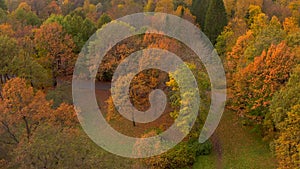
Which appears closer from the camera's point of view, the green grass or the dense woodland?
the dense woodland

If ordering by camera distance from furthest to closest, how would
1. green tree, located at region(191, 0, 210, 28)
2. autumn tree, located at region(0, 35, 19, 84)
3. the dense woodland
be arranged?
1. green tree, located at region(191, 0, 210, 28)
2. autumn tree, located at region(0, 35, 19, 84)
3. the dense woodland

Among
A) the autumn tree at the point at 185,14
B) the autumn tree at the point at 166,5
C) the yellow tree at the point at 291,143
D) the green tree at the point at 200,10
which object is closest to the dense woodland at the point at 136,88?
the yellow tree at the point at 291,143

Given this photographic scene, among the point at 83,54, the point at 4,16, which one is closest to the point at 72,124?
the point at 83,54

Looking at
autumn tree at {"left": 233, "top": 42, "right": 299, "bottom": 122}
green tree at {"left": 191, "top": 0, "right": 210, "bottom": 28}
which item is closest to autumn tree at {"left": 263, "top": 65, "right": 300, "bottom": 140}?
autumn tree at {"left": 233, "top": 42, "right": 299, "bottom": 122}

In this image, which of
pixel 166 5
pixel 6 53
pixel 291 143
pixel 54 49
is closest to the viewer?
pixel 291 143

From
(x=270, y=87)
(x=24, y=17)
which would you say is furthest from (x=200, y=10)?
(x=270, y=87)

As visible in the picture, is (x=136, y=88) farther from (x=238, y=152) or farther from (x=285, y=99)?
(x=285, y=99)

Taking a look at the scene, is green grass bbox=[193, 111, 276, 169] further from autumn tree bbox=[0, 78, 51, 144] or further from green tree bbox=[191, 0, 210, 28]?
green tree bbox=[191, 0, 210, 28]

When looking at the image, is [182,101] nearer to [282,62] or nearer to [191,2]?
[282,62]

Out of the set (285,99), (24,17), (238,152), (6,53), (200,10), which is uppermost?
(200,10)
